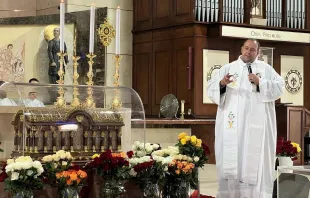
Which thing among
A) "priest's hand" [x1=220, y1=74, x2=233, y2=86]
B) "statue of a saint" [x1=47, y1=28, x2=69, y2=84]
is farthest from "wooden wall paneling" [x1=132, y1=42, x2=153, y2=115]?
"priest's hand" [x1=220, y1=74, x2=233, y2=86]

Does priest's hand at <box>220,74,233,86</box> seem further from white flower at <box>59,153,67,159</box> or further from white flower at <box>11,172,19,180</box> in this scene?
white flower at <box>11,172,19,180</box>

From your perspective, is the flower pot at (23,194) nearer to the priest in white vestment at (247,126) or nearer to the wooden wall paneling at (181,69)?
the priest in white vestment at (247,126)

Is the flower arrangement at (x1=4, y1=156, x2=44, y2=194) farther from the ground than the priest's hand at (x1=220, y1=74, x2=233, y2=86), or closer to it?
closer to it

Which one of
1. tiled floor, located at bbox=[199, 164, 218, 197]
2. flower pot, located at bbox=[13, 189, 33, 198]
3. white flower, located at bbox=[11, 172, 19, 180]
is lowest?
tiled floor, located at bbox=[199, 164, 218, 197]

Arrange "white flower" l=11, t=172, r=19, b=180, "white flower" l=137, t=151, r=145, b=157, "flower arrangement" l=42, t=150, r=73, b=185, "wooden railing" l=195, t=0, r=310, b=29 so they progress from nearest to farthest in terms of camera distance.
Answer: "white flower" l=11, t=172, r=19, b=180 < "flower arrangement" l=42, t=150, r=73, b=185 < "white flower" l=137, t=151, r=145, b=157 < "wooden railing" l=195, t=0, r=310, b=29

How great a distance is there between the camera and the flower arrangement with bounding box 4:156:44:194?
584cm

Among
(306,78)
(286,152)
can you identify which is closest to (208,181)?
(286,152)

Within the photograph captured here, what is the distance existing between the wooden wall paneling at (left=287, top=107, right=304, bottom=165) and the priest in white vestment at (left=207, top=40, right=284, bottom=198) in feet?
13.8

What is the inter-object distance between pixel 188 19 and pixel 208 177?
3774 mm

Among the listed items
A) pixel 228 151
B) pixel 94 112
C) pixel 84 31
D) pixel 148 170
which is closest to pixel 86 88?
pixel 94 112

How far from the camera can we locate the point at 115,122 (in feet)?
24.3

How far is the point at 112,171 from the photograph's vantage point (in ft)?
20.9

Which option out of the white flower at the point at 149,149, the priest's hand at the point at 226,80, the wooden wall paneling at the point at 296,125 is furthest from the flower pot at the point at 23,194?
the wooden wall paneling at the point at 296,125

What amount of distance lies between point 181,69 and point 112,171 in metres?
8.43
